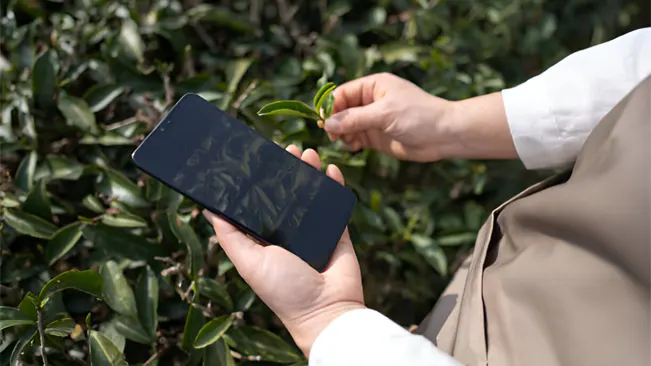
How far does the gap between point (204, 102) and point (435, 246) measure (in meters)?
0.54

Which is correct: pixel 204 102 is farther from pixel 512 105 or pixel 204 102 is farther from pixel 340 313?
pixel 512 105

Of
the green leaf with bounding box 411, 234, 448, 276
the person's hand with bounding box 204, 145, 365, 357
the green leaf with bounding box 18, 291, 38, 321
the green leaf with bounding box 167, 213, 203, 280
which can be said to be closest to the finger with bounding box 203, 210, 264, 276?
the person's hand with bounding box 204, 145, 365, 357

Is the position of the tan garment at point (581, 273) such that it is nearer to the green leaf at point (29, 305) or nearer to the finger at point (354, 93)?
the finger at point (354, 93)

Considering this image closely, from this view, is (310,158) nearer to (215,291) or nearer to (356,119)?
(356,119)

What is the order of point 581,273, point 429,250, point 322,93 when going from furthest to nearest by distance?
1. point 429,250
2. point 322,93
3. point 581,273

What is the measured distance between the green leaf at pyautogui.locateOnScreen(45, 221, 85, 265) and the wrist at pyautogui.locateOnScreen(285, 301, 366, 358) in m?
0.35

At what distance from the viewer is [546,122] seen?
2.73 feet

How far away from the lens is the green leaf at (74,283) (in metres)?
0.67

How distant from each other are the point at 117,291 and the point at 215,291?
0.43 ft

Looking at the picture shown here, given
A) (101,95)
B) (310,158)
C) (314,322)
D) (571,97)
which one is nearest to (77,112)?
(101,95)

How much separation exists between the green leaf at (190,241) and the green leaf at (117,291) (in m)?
0.09

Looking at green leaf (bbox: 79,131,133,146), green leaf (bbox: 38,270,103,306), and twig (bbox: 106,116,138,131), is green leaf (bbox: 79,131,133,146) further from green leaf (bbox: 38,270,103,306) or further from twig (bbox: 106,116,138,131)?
green leaf (bbox: 38,270,103,306)

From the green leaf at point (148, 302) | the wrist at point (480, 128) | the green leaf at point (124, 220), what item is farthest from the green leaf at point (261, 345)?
the wrist at point (480, 128)

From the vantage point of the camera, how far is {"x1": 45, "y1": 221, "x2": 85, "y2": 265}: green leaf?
2.62 feet
